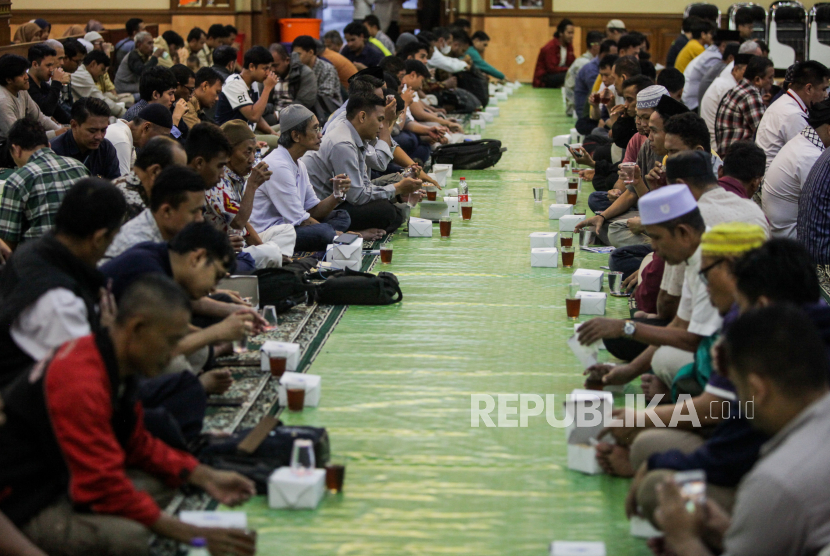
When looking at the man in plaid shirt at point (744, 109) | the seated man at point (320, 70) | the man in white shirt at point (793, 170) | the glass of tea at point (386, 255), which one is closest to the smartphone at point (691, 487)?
the glass of tea at point (386, 255)

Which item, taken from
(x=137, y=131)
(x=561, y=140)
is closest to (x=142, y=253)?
(x=137, y=131)

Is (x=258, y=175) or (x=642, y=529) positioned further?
(x=258, y=175)

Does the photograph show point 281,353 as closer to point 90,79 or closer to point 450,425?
point 450,425

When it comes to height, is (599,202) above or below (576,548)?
below

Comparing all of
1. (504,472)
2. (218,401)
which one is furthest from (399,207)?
(504,472)

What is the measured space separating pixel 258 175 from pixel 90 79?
554cm

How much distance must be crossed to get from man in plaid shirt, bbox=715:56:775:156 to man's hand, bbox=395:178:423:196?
258cm

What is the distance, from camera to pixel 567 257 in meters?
5.61

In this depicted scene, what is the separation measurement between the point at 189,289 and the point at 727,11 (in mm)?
15474

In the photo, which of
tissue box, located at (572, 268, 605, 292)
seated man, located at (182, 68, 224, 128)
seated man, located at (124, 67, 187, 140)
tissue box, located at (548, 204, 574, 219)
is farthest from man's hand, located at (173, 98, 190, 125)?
tissue box, located at (572, 268, 605, 292)

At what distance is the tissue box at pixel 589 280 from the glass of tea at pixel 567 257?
0.53 meters

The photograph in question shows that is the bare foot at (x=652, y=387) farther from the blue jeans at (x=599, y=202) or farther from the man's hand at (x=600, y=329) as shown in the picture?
the blue jeans at (x=599, y=202)

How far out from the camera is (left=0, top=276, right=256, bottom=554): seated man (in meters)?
2.32

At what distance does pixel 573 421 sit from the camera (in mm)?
3209
